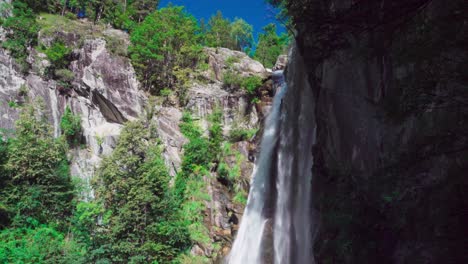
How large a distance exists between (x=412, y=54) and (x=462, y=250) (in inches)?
116

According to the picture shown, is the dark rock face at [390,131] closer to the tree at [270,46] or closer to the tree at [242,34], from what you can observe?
the tree at [270,46]

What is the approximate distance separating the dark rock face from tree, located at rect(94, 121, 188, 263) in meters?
7.95

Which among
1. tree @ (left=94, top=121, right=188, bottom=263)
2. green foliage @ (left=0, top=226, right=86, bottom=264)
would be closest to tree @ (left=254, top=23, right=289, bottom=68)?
tree @ (left=94, top=121, right=188, bottom=263)

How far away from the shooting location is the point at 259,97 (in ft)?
80.4

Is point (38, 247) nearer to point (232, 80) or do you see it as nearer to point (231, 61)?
point (232, 80)

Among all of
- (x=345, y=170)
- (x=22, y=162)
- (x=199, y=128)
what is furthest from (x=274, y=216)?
(x=22, y=162)

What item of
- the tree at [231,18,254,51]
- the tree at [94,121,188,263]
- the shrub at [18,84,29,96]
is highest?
the tree at [231,18,254,51]

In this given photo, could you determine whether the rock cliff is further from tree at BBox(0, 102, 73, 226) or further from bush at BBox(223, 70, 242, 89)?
tree at BBox(0, 102, 73, 226)

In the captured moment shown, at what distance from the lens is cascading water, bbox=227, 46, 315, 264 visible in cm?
1336

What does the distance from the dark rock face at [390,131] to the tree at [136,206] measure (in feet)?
26.1

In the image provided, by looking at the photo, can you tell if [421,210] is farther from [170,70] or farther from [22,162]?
[170,70]

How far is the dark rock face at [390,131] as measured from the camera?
4199 mm

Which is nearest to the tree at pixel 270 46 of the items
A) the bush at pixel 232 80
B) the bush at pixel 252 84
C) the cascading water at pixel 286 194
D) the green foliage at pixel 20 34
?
the bush at pixel 232 80

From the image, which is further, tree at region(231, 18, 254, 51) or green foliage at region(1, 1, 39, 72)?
tree at region(231, 18, 254, 51)
